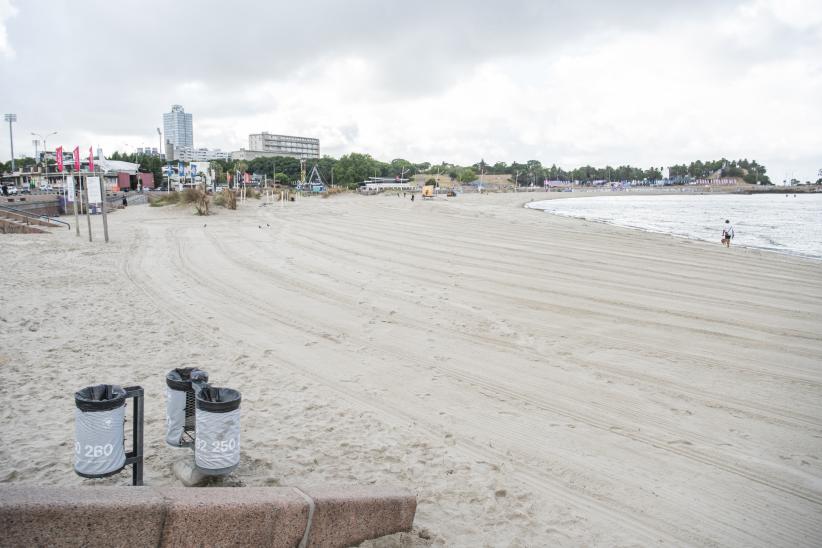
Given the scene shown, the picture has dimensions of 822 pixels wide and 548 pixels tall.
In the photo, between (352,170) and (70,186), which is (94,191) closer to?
(70,186)

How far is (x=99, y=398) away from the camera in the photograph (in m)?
3.02

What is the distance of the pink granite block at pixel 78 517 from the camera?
208 cm

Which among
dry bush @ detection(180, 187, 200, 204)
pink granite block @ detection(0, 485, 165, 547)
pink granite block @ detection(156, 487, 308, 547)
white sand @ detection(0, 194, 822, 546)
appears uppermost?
dry bush @ detection(180, 187, 200, 204)

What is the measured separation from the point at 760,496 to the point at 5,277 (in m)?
12.6

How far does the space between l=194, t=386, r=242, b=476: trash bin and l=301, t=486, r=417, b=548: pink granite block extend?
2.03 ft

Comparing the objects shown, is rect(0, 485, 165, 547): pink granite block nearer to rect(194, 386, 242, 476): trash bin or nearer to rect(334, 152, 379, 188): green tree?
rect(194, 386, 242, 476): trash bin

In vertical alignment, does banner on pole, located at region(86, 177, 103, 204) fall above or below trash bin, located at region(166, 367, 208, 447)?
above

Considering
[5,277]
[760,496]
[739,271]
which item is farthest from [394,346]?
[739,271]

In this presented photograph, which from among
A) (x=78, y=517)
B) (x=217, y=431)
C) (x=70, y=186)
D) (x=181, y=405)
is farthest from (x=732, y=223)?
(x=78, y=517)

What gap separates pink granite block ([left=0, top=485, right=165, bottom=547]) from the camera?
6.81ft

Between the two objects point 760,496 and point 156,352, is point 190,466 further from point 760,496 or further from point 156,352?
point 760,496

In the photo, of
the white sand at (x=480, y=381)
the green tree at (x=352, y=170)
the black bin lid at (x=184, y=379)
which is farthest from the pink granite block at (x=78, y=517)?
the green tree at (x=352, y=170)

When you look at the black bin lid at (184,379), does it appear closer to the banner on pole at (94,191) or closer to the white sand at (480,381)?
the white sand at (480,381)

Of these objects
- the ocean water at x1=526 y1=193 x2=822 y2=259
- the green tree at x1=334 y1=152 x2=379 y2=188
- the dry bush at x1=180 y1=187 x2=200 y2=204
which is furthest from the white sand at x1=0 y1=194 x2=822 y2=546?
the green tree at x1=334 y1=152 x2=379 y2=188
